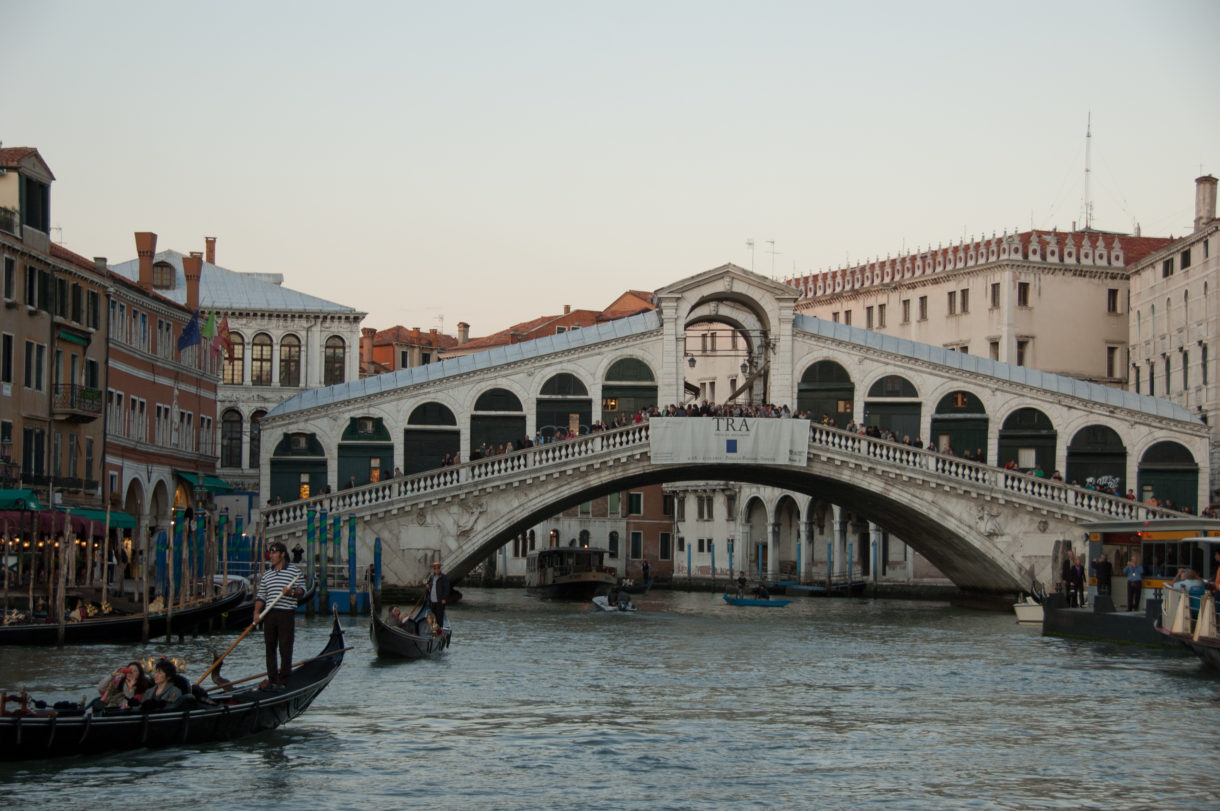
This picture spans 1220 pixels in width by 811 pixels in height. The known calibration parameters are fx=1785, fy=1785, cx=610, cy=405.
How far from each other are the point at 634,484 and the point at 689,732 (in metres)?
23.1

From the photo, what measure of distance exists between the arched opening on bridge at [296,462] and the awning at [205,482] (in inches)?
84.5

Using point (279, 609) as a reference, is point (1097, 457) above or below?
above

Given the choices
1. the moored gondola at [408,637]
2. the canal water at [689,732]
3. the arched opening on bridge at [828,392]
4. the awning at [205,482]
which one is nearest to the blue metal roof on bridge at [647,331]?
the arched opening on bridge at [828,392]

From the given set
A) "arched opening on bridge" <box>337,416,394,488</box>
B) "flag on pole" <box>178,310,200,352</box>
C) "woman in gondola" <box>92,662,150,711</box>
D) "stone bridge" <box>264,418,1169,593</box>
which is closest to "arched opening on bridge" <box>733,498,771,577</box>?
"stone bridge" <box>264,418,1169,593</box>

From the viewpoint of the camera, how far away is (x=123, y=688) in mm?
15578

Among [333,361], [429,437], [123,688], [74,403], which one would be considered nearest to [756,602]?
[429,437]

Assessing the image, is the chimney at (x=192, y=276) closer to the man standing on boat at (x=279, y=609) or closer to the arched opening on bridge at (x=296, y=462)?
the arched opening on bridge at (x=296, y=462)

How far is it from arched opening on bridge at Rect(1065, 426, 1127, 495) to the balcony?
22.6 metres

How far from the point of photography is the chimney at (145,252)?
1766 inches

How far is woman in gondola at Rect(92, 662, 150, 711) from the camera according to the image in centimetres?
1543

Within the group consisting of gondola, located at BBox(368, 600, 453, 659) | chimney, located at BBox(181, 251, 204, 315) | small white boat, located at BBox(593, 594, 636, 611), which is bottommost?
small white boat, located at BBox(593, 594, 636, 611)

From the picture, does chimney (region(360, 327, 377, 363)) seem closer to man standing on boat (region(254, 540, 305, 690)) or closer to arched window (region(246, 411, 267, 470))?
arched window (region(246, 411, 267, 470))

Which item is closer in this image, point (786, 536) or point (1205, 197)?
point (1205, 197)

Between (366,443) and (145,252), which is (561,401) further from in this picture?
(145,252)
